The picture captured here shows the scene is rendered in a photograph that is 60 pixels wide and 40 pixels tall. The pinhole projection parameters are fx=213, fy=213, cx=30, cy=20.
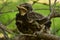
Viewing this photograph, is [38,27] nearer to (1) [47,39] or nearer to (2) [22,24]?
(2) [22,24]

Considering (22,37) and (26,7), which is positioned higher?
(26,7)

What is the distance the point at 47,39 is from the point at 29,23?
0.67ft

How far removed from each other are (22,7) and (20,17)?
91 mm

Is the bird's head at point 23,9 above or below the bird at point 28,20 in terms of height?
above

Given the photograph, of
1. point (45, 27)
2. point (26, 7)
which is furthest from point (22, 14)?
point (45, 27)

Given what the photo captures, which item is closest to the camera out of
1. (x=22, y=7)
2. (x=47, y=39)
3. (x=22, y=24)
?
(x=47, y=39)

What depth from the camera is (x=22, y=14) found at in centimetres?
78

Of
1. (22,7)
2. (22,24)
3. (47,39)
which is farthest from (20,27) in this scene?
(47,39)

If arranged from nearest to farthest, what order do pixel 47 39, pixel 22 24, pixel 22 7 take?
pixel 47 39 → pixel 22 7 → pixel 22 24

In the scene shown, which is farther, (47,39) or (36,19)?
(36,19)

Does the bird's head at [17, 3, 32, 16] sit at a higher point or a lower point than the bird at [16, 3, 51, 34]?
higher

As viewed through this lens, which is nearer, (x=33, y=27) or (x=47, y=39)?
(x=47, y=39)

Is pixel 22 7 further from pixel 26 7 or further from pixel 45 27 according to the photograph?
pixel 45 27

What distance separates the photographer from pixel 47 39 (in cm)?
63
